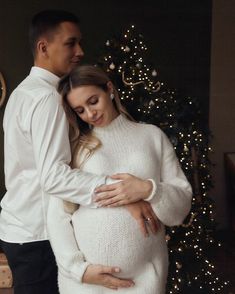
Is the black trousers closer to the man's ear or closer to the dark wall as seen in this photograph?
the man's ear

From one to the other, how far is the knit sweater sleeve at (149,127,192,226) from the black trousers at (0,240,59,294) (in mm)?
570

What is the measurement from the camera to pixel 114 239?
162 centimetres

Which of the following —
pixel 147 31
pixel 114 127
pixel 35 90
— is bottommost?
pixel 114 127

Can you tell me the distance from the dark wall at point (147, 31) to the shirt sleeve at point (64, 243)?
2968 mm

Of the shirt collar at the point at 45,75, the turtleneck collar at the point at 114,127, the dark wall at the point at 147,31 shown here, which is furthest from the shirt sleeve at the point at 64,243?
the dark wall at the point at 147,31

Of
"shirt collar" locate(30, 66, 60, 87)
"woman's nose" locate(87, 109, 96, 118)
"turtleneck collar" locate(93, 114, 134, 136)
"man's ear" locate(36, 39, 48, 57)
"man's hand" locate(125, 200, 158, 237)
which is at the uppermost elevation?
"man's ear" locate(36, 39, 48, 57)

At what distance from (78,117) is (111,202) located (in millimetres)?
340

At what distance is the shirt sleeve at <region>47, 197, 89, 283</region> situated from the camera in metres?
1.64

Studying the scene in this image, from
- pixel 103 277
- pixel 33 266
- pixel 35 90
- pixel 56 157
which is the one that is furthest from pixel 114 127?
pixel 33 266

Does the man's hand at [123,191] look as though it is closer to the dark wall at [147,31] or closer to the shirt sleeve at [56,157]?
the shirt sleeve at [56,157]

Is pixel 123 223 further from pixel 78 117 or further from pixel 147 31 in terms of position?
pixel 147 31

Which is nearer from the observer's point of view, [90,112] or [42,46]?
[90,112]

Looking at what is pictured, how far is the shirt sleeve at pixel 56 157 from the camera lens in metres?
1.61

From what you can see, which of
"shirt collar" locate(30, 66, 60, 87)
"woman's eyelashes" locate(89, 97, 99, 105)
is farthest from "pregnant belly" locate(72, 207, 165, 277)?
"shirt collar" locate(30, 66, 60, 87)
